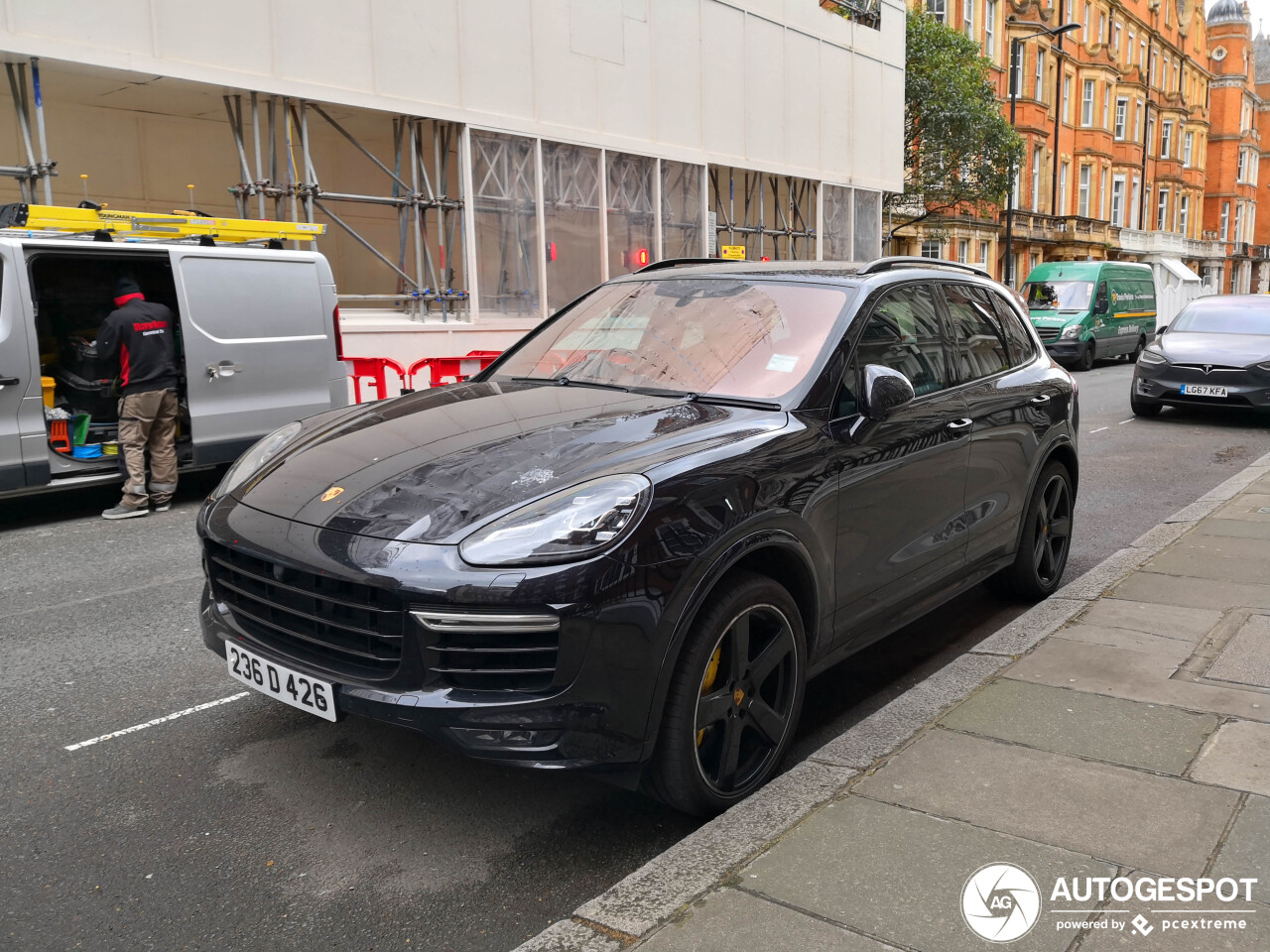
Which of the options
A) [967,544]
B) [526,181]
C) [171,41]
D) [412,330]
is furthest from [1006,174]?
[967,544]

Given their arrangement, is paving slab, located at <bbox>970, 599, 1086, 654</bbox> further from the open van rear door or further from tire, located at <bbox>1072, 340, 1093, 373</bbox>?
tire, located at <bbox>1072, 340, 1093, 373</bbox>

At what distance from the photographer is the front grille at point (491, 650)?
272 centimetres

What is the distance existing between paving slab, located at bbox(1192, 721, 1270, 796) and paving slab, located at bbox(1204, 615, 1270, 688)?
20.6 inches

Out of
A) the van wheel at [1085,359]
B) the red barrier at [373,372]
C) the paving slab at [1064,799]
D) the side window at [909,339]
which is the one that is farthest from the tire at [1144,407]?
the paving slab at [1064,799]

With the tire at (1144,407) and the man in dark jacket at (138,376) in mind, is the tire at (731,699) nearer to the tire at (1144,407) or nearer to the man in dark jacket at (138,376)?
the man in dark jacket at (138,376)

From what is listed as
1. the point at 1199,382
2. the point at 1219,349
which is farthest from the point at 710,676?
the point at 1219,349

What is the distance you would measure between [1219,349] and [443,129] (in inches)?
Result: 457

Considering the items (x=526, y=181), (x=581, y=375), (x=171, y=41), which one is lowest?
(x=581, y=375)

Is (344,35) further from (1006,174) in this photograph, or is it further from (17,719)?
(1006,174)

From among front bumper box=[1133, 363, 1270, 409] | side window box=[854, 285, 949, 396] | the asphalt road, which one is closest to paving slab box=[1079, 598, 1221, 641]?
the asphalt road

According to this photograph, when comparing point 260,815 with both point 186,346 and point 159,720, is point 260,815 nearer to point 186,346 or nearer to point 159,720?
point 159,720

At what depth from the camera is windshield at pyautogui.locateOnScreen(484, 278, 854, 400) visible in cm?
384

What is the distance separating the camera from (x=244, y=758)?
3676mm

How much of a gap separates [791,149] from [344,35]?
11897 mm
